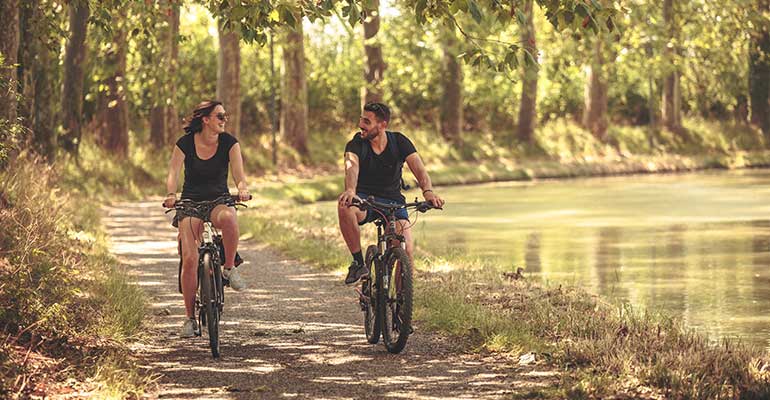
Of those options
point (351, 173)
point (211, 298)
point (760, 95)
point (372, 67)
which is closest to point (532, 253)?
point (351, 173)

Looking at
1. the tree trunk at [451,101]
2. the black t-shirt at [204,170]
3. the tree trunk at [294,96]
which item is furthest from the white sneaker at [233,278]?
the tree trunk at [451,101]

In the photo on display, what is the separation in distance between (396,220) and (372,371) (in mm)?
1348

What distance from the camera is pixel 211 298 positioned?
9.59 m

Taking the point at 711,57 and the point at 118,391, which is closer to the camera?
the point at 118,391

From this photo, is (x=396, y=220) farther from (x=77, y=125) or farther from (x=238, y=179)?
(x=77, y=125)

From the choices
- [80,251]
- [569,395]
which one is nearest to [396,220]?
[569,395]

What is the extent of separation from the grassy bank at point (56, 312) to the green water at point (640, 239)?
5.15 meters

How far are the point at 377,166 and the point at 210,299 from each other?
5.33ft

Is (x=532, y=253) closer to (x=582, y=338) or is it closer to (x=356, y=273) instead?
(x=356, y=273)

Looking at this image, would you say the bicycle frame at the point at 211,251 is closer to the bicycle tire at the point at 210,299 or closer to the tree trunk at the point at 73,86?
the bicycle tire at the point at 210,299

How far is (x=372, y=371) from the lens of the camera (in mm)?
9094

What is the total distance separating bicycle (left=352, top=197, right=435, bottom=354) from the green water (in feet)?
11.1

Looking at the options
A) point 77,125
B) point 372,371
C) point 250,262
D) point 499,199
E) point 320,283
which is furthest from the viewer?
point 499,199

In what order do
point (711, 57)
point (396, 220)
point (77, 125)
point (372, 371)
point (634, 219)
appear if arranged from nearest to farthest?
point (372, 371) → point (396, 220) → point (634, 219) → point (77, 125) → point (711, 57)
